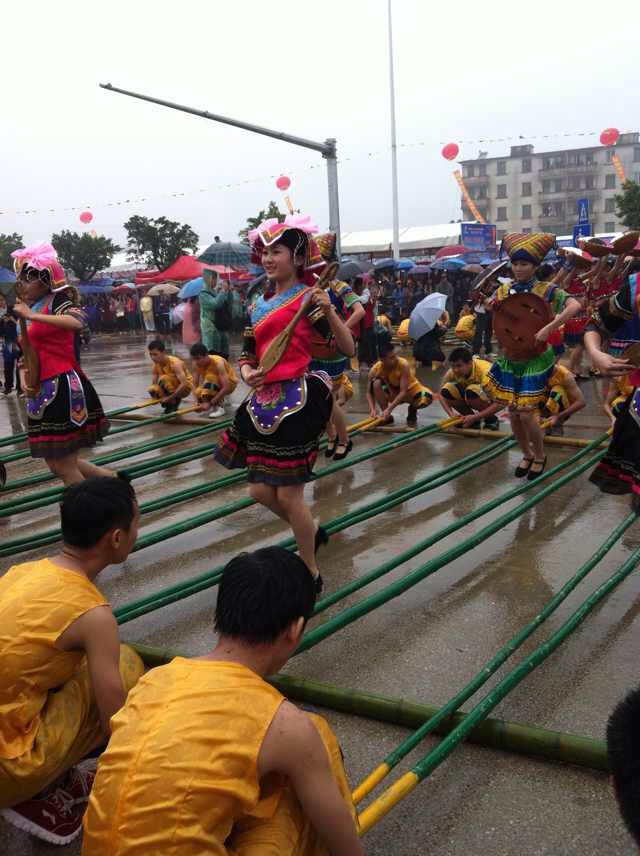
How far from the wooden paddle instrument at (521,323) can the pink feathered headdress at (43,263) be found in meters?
2.81

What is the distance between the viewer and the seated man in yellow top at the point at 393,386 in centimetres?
695

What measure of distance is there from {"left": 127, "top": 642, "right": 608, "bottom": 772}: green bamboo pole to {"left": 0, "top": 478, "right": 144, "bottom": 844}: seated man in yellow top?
0.69 metres

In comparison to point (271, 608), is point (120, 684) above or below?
below

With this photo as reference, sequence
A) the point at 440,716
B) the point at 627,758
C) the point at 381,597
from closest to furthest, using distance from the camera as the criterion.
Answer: the point at 627,758 → the point at 440,716 → the point at 381,597

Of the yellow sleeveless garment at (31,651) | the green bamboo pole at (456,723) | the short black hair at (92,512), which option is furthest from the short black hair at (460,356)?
the yellow sleeveless garment at (31,651)

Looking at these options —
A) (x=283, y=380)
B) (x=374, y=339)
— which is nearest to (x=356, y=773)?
(x=283, y=380)

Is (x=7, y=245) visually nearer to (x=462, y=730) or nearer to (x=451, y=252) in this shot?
(x=451, y=252)

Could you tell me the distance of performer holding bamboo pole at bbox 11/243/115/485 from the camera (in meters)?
4.33

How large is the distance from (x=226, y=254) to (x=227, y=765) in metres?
21.6

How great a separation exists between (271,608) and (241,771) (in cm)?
32

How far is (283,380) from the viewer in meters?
3.44

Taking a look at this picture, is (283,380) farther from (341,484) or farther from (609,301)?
(341,484)

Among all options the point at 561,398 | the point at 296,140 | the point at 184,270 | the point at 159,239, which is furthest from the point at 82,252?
the point at 561,398

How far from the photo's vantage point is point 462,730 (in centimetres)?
217
